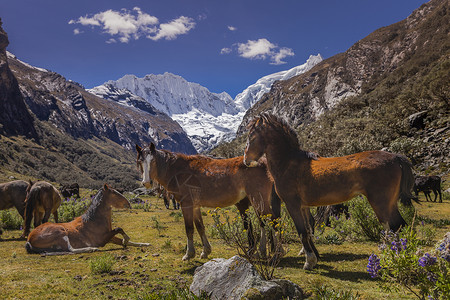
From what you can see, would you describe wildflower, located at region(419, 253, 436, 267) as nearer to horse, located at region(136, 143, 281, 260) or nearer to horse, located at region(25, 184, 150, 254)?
horse, located at region(136, 143, 281, 260)

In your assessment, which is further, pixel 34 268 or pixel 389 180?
pixel 34 268

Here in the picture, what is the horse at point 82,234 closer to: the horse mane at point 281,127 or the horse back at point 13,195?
the horse back at point 13,195

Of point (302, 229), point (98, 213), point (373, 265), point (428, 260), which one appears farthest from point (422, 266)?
point (98, 213)

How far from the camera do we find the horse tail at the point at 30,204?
12.3 metres

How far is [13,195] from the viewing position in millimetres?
13539

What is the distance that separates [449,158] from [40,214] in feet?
125

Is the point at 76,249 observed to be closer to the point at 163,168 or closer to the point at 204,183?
the point at 163,168

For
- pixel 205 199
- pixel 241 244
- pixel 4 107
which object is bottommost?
pixel 241 244

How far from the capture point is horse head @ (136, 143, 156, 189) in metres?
7.23

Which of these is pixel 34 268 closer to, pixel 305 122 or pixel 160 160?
pixel 160 160

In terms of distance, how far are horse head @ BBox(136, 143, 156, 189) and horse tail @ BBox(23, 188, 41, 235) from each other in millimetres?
8164

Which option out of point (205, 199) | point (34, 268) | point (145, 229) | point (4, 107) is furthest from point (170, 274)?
point (4, 107)

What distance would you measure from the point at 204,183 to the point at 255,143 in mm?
1739

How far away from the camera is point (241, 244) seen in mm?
5539
